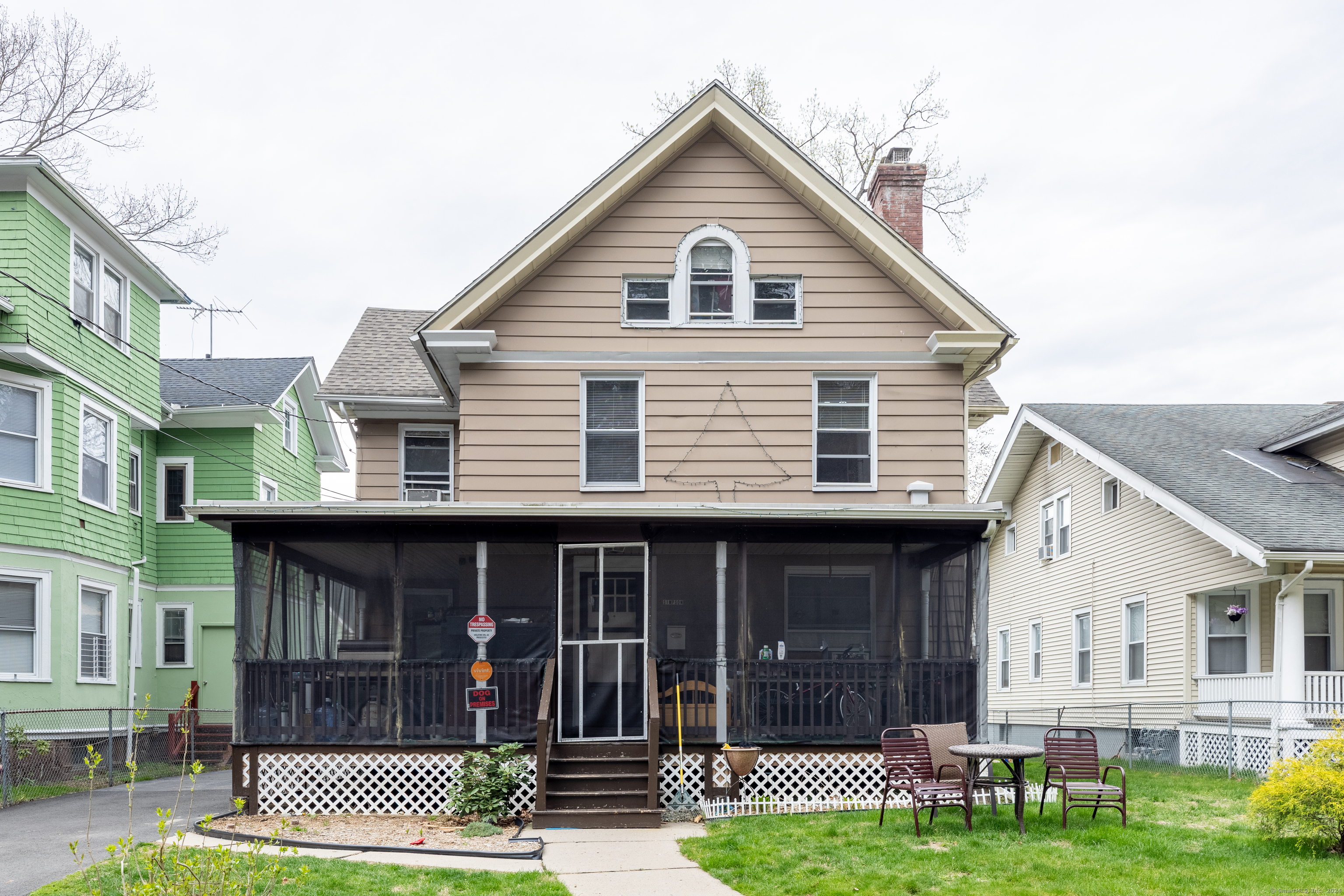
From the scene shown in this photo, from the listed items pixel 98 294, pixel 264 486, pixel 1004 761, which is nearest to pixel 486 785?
pixel 1004 761

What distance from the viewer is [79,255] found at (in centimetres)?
1844

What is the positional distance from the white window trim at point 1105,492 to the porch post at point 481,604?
11541 millimetres

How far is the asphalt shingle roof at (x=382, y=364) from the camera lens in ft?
58.3

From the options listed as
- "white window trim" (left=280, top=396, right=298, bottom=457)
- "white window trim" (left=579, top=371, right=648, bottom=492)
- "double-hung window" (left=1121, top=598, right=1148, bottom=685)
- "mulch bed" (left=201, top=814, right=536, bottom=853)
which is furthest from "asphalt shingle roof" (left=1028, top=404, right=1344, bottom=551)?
"white window trim" (left=280, top=396, right=298, bottom=457)

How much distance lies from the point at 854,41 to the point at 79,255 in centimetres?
1313

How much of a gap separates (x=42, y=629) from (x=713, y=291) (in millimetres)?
10718

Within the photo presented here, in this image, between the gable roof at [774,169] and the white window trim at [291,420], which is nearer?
the gable roof at [774,169]

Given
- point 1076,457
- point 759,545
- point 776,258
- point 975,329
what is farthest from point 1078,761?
point 1076,457

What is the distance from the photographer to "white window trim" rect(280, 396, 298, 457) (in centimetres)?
2547

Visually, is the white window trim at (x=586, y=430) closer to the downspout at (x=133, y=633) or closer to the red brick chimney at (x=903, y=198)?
the red brick chimney at (x=903, y=198)

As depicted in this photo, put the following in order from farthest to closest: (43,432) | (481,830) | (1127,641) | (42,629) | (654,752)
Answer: (1127,641), (43,432), (42,629), (654,752), (481,830)

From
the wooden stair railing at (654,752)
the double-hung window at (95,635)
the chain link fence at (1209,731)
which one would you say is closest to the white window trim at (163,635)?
the double-hung window at (95,635)

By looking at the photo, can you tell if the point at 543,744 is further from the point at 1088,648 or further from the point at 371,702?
the point at 1088,648

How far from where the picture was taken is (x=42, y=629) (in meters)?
17.1
